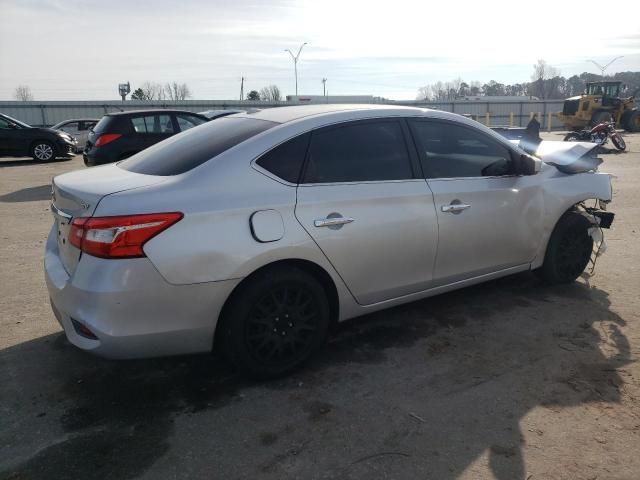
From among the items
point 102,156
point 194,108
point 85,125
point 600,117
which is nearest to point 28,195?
point 102,156

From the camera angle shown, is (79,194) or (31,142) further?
(31,142)

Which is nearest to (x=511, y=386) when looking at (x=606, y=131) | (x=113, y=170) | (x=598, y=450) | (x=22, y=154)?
(x=598, y=450)

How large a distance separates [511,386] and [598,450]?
25.1 inches

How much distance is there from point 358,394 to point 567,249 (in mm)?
2706

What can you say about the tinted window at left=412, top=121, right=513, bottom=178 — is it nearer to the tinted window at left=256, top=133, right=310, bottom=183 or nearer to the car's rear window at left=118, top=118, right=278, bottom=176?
the tinted window at left=256, top=133, right=310, bottom=183

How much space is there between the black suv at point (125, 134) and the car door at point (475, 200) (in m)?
8.11

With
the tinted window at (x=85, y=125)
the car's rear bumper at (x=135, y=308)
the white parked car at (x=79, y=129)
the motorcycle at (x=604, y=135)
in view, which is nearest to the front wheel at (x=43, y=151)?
the white parked car at (x=79, y=129)

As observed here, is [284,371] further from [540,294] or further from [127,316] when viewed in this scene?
[540,294]

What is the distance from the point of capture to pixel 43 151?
16.8 m

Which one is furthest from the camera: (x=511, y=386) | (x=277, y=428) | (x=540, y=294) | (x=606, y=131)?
(x=606, y=131)

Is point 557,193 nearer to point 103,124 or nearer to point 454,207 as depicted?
point 454,207

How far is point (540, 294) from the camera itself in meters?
4.73

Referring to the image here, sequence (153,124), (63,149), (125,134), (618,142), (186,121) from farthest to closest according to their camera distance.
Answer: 1. (618,142)
2. (63,149)
3. (186,121)
4. (153,124)
5. (125,134)

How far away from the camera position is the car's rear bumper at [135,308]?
2709 mm
